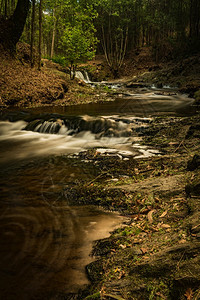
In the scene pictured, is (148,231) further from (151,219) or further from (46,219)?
(46,219)

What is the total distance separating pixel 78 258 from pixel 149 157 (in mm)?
3536

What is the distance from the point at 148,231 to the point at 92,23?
30.4 meters

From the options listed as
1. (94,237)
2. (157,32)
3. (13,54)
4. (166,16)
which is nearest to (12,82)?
(13,54)

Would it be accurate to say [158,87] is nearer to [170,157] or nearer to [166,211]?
[170,157]

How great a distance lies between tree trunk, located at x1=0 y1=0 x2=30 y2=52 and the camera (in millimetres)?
16231

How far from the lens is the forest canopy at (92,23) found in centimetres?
1680

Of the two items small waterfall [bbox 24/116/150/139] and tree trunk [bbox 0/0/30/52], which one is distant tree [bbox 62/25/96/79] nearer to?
tree trunk [bbox 0/0/30/52]

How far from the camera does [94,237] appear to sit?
2.82 metres

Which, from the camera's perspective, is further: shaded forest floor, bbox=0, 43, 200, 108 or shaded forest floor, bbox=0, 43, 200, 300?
shaded forest floor, bbox=0, 43, 200, 108

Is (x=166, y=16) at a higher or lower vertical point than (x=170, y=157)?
higher

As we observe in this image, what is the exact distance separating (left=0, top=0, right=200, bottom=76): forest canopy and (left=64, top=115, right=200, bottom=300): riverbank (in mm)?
15552

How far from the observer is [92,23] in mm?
28312

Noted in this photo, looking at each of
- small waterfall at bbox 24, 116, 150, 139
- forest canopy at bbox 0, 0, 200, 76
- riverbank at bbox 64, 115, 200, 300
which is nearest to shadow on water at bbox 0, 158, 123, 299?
riverbank at bbox 64, 115, 200, 300

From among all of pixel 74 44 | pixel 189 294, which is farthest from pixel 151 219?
pixel 74 44
